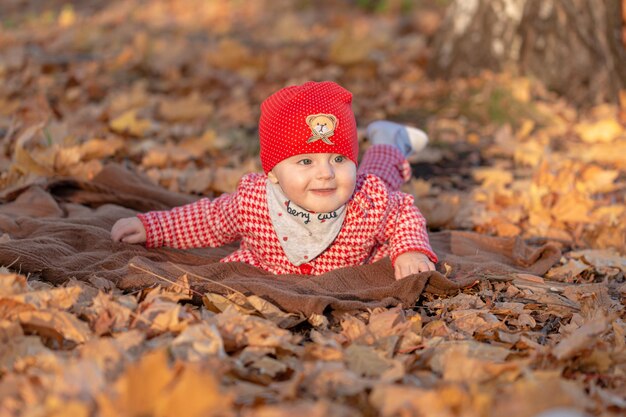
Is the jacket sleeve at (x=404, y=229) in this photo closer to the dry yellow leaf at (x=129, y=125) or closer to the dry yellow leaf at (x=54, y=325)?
the dry yellow leaf at (x=54, y=325)

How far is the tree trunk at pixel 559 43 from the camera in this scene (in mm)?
5871

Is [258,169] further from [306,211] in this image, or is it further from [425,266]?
[425,266]

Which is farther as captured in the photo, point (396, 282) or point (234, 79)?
point (234, 79)

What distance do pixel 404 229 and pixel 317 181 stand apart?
450 millimetres

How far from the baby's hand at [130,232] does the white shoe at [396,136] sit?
52.1 inches

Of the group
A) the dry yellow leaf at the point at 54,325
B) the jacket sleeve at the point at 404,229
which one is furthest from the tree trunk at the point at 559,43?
the dry yellow leaf at the point at 54,325

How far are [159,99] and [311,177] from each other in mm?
3577

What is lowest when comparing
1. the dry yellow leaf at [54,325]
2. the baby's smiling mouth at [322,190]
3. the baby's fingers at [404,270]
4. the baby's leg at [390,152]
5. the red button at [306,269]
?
the red button at [306,269]

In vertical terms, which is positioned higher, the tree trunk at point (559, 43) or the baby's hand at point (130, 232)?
the tree trunk at point (559, 43)

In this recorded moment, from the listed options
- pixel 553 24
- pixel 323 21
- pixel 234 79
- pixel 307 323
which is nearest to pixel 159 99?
pixel 234 79

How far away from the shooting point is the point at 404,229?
299 centimetres

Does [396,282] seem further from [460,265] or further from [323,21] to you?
[323,21]

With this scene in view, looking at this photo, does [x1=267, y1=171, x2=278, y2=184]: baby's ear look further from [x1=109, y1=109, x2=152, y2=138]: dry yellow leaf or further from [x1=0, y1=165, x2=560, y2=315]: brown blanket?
[x1=109, y1=109, x2=152, y2=138]: dry yellow leaf

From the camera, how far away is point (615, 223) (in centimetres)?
378
